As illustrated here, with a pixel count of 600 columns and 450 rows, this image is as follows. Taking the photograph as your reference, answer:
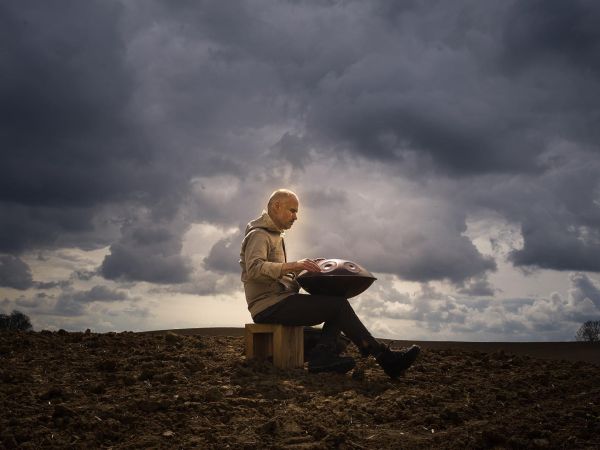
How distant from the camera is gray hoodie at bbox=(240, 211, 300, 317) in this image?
303 inches

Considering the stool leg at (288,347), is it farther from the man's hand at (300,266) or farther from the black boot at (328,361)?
the man's hand at (300,266)

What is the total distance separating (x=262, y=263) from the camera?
7547 millimetres

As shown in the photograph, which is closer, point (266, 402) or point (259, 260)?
point (266, 402)

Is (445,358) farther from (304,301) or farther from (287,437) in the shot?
(287,437)

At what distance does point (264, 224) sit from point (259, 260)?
0.52 meters

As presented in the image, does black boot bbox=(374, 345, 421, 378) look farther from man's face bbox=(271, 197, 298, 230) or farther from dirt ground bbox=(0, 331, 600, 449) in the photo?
man's face bbox=(271, 197, 298, 230)

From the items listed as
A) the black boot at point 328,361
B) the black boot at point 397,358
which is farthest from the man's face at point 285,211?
the black boot at point 397,358

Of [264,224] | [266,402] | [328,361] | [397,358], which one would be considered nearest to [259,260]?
[264,224]

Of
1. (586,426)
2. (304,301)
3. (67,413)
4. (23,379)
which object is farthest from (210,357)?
(586,426)

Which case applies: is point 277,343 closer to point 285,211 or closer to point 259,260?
point 259,260

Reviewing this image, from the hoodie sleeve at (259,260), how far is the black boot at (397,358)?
1581 mm

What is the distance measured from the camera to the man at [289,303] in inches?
300

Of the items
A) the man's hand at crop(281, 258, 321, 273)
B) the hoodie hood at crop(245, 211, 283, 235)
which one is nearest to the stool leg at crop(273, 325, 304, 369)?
the man's hand at crop(281, 258, 321, 273)

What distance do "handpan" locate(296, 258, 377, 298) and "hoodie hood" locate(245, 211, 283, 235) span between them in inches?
26.7
